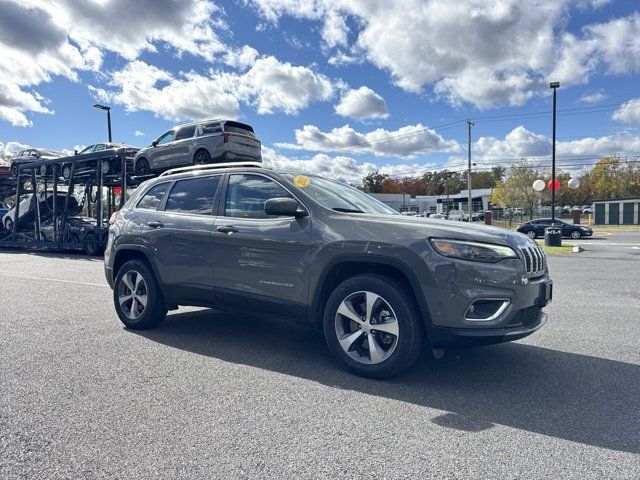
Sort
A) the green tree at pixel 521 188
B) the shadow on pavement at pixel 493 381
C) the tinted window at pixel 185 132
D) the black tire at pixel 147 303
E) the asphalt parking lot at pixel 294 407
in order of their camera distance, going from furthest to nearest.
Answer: the green tree at pixel 521 188 < the tinted window at pixel 185 132 < the black tire at pixel 147 303 < the shadow on pavement at pixel 493 381 < the asphalt parking lot at pixel 294 407

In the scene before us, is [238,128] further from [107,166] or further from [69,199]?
[69,199]

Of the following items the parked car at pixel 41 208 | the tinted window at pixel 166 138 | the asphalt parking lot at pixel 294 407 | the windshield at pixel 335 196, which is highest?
the tinted window at pixel 166 138

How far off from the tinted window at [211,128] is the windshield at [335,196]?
27.1ft

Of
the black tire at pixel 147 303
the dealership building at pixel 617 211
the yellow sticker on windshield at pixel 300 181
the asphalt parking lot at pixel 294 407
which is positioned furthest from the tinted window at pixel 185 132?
the dealership building at pixel 617 211

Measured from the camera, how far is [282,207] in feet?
13.2

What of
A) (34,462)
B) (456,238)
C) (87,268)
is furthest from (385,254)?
(87,268)

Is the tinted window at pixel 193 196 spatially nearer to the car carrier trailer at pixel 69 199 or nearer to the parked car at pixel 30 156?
the car carrier trailer at pixel 69 199

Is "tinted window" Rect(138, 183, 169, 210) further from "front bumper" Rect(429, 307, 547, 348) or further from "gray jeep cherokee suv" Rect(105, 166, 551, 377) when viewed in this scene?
"front bumper" Rect(429, 307, 547, 348)

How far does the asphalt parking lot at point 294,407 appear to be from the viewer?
8.38 ft

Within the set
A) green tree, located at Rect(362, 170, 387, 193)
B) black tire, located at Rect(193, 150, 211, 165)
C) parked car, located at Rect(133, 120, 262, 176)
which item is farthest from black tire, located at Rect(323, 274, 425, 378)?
green tree, located at Rect(362, 170, 387, 193)

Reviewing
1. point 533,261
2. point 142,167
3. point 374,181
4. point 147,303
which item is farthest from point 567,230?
point 374,181

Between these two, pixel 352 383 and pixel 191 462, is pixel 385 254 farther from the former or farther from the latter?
pixel 191 462

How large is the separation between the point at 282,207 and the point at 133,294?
2.55 metres

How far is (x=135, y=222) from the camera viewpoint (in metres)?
5.55
